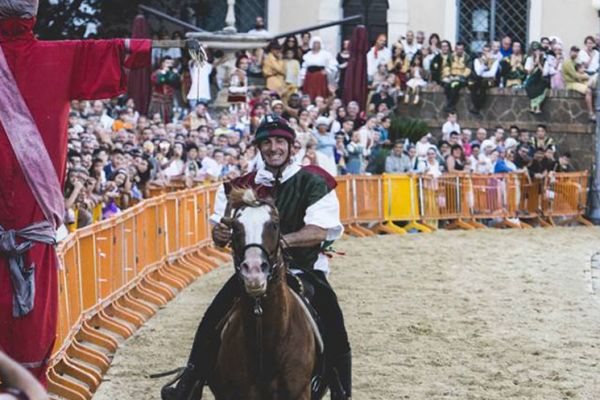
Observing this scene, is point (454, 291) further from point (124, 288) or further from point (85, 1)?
point (85, 1)

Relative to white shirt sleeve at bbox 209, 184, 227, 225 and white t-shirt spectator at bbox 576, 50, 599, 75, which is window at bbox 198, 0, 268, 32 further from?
white shirt sleeve at bbox 209, 184, 227, 225

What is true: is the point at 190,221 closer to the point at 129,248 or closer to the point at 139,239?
the point at 139,239

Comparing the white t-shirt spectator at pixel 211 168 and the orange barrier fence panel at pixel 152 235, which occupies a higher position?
the white t-shirt spectator at pixel 211 168

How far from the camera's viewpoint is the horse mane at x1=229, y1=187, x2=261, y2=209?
7.43 m

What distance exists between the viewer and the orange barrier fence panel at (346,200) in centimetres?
2392

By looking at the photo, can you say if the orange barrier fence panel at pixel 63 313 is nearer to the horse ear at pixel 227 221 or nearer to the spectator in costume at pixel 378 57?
the horse ear at pixel 227 221

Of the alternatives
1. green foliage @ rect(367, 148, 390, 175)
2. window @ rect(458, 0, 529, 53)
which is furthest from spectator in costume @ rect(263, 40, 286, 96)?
window @ rect(458, 0, 529, 53)

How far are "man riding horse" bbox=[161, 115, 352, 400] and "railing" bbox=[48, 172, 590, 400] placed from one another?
244 centimetres

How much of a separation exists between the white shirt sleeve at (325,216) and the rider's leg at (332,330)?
12.1 inches

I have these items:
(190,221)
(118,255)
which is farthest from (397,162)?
(118,255)

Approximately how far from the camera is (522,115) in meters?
30.5

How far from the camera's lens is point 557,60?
30.2 metres

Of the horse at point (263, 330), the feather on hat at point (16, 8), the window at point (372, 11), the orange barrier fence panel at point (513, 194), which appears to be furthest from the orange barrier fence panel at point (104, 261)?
the window at point (372, 11)

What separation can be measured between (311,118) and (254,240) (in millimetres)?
17866
